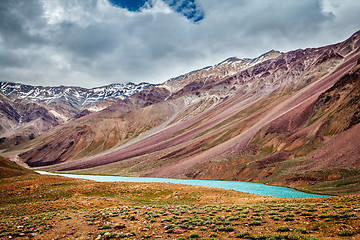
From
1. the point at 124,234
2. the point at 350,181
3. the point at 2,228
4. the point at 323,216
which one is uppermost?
the point at 2,228

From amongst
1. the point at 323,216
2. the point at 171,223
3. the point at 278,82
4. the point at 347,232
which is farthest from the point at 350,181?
the point at 278,82

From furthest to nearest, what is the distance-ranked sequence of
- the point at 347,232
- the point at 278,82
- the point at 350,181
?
the point at 278,82, the point at 350,181, the point at 347,232

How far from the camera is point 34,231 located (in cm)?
1367

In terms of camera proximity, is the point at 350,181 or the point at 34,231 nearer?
the point at 34,231

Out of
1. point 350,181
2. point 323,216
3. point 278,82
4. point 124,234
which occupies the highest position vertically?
point 278,82

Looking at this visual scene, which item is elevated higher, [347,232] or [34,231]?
[34,231]

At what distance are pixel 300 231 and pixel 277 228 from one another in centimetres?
124

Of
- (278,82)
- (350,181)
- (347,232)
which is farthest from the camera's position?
(278,82)

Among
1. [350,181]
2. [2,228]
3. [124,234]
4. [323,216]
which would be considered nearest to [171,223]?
[124,234]

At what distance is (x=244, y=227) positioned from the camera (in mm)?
13070

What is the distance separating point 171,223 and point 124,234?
3590 millimetres

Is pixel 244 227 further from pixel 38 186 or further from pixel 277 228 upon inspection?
pixel 38 186

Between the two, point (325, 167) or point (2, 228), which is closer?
point (2, 228)

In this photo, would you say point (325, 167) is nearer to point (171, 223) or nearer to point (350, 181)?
point (350, 181)
